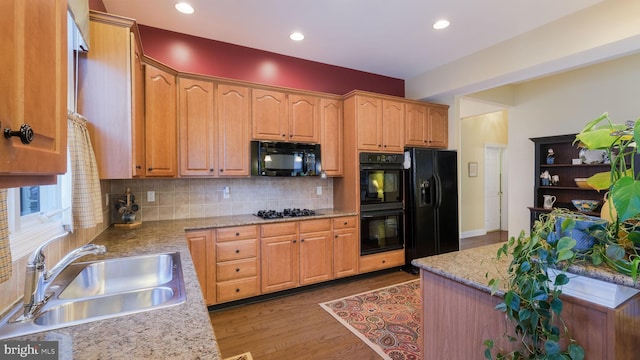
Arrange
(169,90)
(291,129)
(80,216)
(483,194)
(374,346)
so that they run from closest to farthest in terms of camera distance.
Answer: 1. (80,216)
2. (374,346)
3. (169,90)
4. (291,129)
5. (483,194)

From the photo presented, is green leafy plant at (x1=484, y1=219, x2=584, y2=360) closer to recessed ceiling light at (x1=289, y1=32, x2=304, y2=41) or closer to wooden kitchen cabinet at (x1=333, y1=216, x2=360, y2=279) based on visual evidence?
wooden kitchen cabinet at (x1=333, y1=216, x2=360, y2=279)

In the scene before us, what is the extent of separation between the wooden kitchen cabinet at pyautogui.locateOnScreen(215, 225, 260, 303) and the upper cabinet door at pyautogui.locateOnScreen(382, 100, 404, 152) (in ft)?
6.71

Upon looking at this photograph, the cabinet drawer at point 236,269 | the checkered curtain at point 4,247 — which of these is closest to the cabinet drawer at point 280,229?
the cabinet drawer at point 236,269

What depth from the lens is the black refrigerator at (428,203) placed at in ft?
12.4

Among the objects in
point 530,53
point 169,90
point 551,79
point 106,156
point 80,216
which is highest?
point 551,79

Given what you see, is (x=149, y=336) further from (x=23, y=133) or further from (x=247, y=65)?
(x=247, y=65)

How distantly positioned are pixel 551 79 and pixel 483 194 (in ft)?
8.63

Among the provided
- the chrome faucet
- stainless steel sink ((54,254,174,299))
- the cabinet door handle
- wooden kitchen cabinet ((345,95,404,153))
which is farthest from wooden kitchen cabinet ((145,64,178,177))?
the cabinet door handle

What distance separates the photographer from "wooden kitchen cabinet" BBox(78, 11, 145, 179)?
1.87 m

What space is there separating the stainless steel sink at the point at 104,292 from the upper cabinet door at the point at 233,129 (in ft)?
4.74

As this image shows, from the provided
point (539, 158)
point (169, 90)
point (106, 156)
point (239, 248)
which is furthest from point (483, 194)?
point (106, 156)

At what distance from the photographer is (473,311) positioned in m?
1.31

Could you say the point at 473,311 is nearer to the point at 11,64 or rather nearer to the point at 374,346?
the point at 374,346

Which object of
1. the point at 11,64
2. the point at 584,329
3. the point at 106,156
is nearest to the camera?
the point at 11,64
